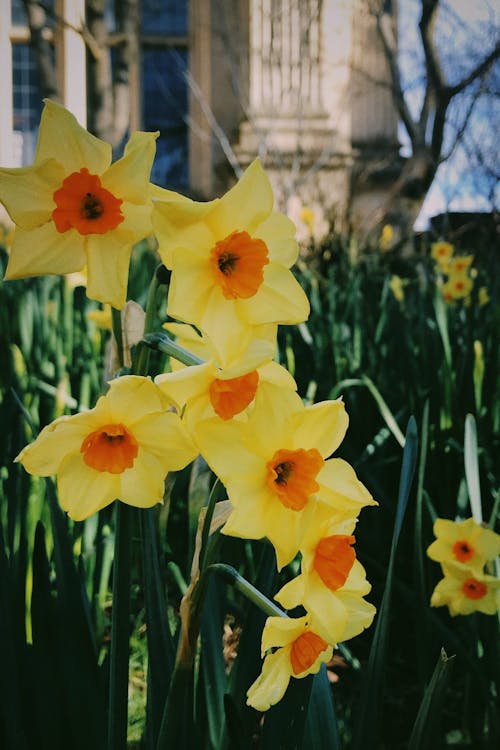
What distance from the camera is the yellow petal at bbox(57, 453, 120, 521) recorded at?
0.52m

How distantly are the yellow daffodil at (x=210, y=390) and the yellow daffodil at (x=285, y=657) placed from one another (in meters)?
0.16

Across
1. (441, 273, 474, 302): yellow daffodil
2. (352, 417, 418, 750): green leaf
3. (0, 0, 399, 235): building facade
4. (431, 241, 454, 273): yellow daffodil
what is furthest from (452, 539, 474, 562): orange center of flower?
(0, 0, 399, 235): building facade

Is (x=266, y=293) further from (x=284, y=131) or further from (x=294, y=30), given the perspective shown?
(x=294, y=30)

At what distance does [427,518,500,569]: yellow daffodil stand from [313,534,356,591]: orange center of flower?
1.80ft

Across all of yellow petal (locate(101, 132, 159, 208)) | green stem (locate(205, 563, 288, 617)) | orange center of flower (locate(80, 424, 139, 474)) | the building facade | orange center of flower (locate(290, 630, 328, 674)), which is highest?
the building facade

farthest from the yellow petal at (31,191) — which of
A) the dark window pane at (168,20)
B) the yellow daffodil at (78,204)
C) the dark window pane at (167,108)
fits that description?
the dark window pane at (168,20)

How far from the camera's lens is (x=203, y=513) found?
524 millimetres

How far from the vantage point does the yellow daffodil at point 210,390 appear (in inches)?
18.5

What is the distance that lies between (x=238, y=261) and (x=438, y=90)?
19.7 feet

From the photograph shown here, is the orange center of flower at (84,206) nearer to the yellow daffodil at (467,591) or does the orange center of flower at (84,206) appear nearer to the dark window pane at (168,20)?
the yellow daffodil at (467,591)

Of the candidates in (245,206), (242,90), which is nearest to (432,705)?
(245,206)

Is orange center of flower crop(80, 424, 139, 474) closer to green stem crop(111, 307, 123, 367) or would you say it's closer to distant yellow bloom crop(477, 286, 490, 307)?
green stem crop(111, 307, 123, 367)

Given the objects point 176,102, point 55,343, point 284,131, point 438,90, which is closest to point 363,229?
point 438,90

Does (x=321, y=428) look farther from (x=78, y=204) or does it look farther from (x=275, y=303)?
(x=78, y=204)
